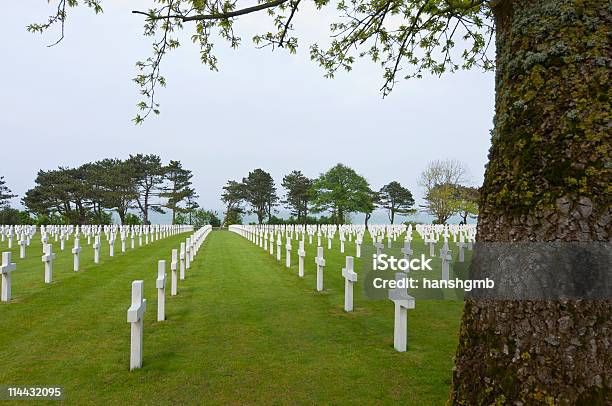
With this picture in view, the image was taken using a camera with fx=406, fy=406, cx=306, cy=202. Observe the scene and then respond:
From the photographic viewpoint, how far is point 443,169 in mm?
55562

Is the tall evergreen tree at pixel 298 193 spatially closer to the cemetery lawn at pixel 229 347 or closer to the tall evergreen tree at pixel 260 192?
the tall evergreen tree at pixel 260 192

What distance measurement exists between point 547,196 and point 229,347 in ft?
14.1

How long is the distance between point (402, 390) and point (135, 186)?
68.3 metres

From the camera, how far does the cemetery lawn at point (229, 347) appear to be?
3949mm

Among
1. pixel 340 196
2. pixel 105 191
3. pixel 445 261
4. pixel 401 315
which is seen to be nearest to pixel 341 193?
pixel 340 196

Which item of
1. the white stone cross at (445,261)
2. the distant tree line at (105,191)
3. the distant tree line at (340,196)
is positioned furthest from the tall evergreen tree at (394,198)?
the white stone cross at (445,261)

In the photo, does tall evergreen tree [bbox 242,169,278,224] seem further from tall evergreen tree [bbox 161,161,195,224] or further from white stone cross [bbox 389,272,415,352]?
white stone cross [bbox 389,272,415,352]

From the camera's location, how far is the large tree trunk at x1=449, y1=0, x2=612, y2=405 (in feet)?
6.72

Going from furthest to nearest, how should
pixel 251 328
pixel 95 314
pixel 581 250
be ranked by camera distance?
pixel 95 314, pixel 251 328, pixel 581 250

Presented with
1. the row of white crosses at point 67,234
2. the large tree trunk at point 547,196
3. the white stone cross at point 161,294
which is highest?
the large tree trunk at point 547,196

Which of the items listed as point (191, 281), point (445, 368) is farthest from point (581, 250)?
point (191, 281)

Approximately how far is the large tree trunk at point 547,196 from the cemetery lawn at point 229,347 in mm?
1729

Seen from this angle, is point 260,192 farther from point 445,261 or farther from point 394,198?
point 445,261

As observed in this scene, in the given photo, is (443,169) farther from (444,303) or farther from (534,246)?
(534,246)
